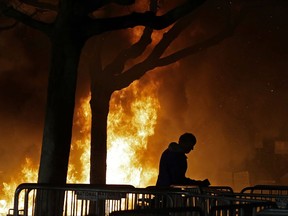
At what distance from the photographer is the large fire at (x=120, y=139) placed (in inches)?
820

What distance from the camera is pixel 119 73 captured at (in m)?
17.2

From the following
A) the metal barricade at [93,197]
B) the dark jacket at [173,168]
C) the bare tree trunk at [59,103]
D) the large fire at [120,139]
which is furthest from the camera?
the large fire at [120,139]

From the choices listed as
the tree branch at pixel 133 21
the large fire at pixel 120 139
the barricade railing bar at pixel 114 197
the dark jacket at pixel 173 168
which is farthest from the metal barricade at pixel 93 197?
the large fire at pixel 120 139

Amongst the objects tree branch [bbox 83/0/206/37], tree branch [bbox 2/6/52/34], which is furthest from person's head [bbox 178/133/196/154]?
tree branch [bbox 2/6/52/34]

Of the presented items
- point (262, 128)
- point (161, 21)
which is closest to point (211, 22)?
point (262, 128)

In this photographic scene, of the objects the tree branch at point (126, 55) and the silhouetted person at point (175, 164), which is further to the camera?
the tree branch at point (126, 55)

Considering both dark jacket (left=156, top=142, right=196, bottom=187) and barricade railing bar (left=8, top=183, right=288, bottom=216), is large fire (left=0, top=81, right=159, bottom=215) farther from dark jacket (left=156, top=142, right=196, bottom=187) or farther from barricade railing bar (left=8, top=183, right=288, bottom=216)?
barricade railing bar (left=8, top=183, right=288, bottom=216)

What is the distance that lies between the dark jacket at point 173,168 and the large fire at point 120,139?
358 inches

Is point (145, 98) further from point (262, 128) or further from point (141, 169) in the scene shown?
point (262, 128)

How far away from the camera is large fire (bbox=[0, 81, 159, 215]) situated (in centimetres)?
2083

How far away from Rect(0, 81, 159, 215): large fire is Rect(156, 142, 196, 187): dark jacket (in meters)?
9.09

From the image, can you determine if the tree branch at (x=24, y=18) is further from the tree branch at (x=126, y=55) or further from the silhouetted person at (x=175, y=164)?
the tree branch at (x=126, y=55)

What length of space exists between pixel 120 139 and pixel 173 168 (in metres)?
9.55

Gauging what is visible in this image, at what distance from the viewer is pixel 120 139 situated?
69.1ft
